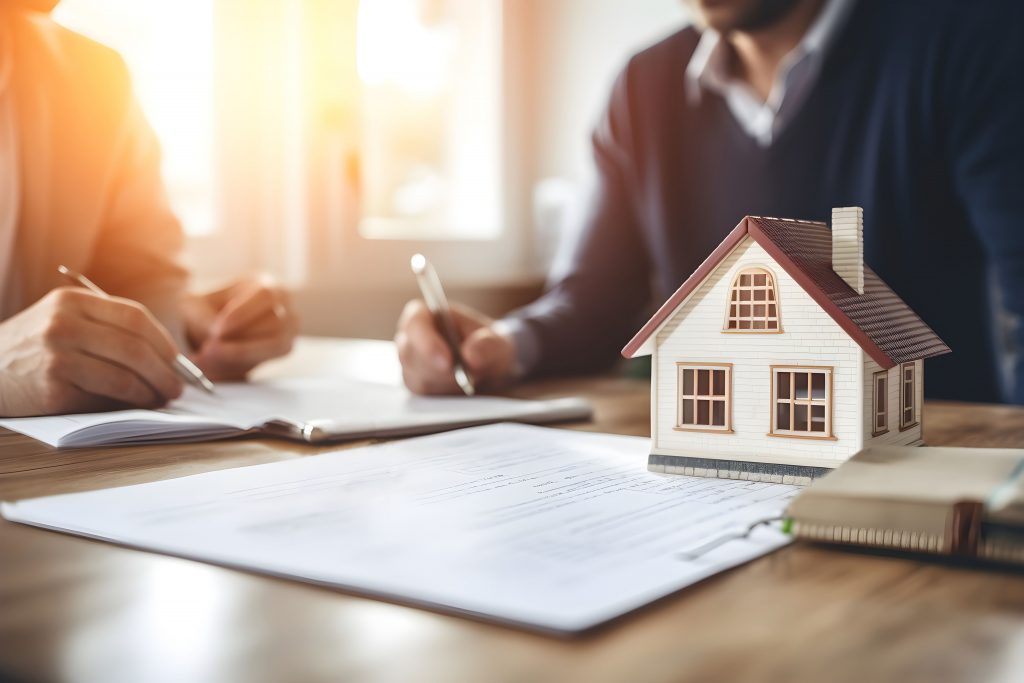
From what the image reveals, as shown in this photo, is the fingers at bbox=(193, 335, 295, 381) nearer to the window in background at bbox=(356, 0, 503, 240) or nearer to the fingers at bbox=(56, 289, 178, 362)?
the fingers at bbox=(56, 289, 178, 362)

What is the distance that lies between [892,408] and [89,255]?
1.25 metres

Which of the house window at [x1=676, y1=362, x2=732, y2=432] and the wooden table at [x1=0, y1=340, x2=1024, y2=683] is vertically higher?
the house window at [x1=676, y1=362, x2=732, y2=432]

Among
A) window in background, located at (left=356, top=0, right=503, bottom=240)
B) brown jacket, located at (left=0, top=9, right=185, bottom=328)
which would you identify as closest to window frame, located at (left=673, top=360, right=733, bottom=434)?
brown jacket, located at (left=0, top=9, right=185, bottom=328)

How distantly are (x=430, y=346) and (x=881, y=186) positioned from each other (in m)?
1.03

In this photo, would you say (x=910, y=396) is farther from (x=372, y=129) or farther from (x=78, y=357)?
(x=372, y=129)

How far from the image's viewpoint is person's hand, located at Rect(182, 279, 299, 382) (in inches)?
45.9

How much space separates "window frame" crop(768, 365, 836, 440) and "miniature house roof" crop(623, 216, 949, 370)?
0.03 metres

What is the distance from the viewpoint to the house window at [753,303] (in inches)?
24.1

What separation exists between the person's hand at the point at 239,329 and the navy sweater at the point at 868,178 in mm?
392

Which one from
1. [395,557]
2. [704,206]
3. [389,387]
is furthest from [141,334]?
[704,206]

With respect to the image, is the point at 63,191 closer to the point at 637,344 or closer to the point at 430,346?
the point at 430,346

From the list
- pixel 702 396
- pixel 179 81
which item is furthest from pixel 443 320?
pixel 179 81

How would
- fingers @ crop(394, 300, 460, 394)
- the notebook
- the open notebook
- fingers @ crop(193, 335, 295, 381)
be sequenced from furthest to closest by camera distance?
fingers @ crop(193, 335, 295, 381), fingers @ crop(394, 300, 460, 394), the open notebook, the notebook

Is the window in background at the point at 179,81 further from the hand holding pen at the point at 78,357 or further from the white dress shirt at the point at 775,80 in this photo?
the hand holding pen at the point at 78,357
